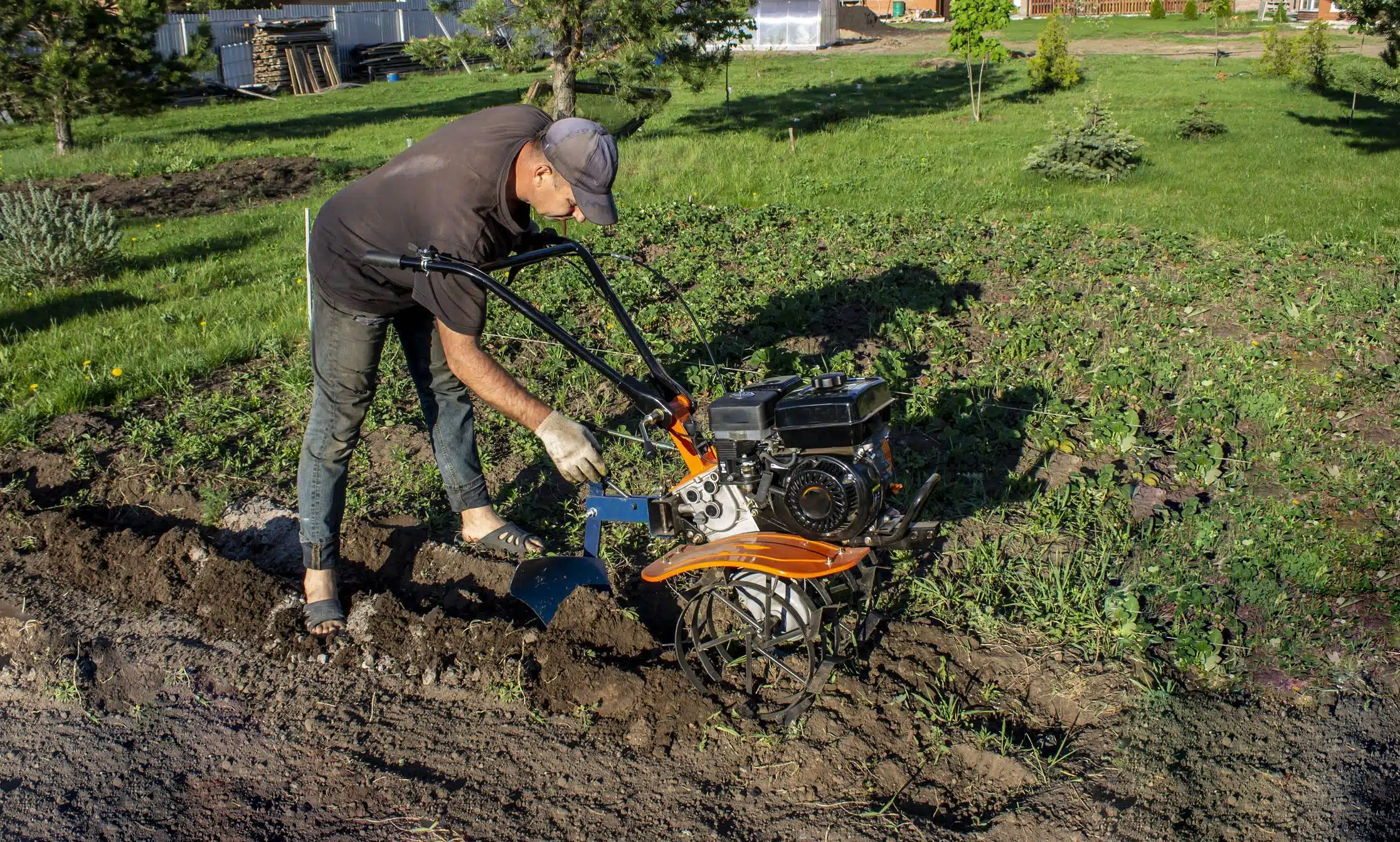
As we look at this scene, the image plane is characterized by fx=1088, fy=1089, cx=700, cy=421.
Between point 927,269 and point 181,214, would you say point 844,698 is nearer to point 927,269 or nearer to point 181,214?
point 927,269

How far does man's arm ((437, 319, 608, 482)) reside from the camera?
11.2ft

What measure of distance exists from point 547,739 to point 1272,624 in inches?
96.2

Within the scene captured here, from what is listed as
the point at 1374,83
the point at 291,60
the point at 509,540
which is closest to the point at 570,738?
the point at 509,540

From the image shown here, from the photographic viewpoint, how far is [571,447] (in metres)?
3.40

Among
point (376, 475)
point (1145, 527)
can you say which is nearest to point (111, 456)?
point (376, 475)

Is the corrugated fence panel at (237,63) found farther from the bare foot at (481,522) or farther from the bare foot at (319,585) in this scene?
the bare foot at (319,585)

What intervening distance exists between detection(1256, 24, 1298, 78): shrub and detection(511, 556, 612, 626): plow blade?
2137 centimetres

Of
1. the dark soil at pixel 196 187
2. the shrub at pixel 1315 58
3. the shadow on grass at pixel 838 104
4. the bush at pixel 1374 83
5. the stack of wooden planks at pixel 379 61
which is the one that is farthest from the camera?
the stack of wooden planks at pixel 379 61

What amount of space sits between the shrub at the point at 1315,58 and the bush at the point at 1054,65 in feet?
12.8

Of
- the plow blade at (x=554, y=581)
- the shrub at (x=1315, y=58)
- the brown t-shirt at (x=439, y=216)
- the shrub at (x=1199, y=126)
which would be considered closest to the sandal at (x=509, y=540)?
the plow blade at (x=554, y=581)

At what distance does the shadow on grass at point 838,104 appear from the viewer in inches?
701

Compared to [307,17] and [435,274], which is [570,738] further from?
[307,17]

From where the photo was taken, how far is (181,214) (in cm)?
1197

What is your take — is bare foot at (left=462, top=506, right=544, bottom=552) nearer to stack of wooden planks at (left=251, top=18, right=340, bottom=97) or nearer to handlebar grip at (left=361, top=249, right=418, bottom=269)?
handlebar grip at (left=361, top=249, right=418, bottom=269)
